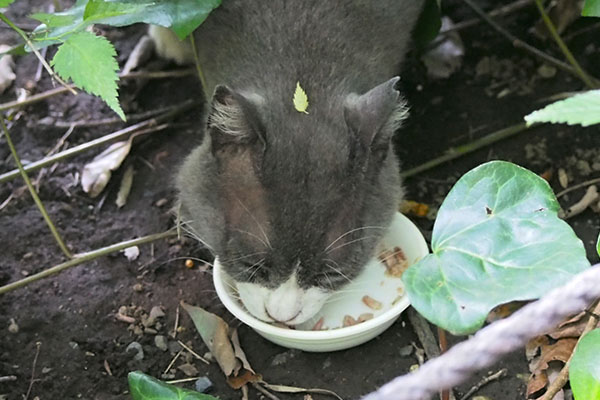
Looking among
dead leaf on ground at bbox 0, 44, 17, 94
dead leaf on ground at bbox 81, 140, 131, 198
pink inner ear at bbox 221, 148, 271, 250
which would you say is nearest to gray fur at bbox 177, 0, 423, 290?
pink inner ear at bbox 221, 148, 271, 250

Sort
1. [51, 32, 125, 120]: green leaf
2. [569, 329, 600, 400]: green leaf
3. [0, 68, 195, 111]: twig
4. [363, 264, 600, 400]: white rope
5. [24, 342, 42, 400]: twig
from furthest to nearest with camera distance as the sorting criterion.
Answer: [0, 68, 195, 111]: twig < [24, 342, 42, 400]: twig < [51, 32, 125, 120]: green leaf < [569, 329, 600, 400]: green leaf < [363, 264, 600, 400]: white rope

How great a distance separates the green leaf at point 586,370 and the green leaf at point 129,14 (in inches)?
38.8

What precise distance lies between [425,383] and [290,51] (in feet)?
3.98

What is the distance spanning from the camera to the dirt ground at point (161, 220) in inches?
76.2

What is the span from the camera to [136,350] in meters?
1.99

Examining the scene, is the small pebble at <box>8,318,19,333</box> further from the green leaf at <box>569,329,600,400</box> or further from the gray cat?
the green leaf at <box>569,329,600,400</box>

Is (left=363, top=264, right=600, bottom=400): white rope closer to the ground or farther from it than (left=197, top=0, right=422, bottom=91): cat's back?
farther from it

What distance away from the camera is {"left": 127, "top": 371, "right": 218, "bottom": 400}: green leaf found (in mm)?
1479

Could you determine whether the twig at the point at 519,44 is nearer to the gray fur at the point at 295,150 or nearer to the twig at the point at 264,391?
the gray fur at the point at 295,150

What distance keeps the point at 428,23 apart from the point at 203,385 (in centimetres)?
132

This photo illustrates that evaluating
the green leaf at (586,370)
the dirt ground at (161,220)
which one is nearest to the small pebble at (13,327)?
the dirt ground at (161,220)

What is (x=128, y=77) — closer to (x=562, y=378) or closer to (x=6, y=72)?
(x=6, y=72)

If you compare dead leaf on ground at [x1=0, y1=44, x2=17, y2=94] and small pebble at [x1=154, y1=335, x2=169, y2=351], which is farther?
dead leaf on ground at [x1=0, y1=44, x2=17, y2=94]

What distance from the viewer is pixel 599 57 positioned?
259 cm
